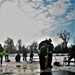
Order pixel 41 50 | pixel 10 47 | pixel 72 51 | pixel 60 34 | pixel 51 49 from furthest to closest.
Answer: pixel 10 47
pixel 60 34
pixel 72 51
pixel 51 49
pixel 41 50

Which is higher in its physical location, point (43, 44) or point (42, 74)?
point (43, 44)

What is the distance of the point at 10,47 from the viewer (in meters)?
83.2

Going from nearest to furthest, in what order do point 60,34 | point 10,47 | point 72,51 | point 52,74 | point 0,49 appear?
point 52,74, point 72,51, point 0,49, point 60,34, point 10,47

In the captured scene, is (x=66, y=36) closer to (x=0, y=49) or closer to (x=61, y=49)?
(x=61, y=49)

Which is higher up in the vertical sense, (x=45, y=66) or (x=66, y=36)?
(x=66, y=36)

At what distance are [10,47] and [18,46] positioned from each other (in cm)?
403

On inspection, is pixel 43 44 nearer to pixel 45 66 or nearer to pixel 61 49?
pixel 45 66

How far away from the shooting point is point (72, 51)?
1731cm

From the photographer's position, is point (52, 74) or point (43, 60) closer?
point (52, 74)

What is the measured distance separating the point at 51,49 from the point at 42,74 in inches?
153

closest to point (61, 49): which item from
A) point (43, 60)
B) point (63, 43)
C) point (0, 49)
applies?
point (63, 43)

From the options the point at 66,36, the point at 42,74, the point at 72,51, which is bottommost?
the point at 42,74

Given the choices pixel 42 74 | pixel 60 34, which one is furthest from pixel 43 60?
pixel 60 34

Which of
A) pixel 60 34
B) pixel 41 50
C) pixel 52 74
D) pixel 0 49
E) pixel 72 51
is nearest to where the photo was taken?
pixel 52 74
